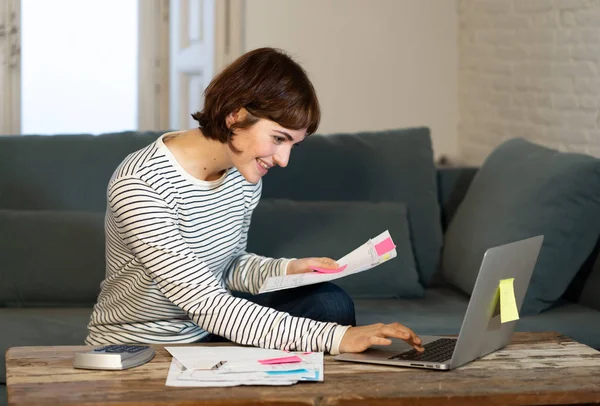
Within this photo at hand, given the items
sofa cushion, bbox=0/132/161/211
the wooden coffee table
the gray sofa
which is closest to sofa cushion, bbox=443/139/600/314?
the gray sofa

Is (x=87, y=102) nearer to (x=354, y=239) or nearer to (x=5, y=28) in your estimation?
(x=5, y=28)

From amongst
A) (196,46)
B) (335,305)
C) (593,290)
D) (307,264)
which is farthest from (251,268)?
(196,46)

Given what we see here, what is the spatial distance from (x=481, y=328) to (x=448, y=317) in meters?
0.86

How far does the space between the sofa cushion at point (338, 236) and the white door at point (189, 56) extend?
4.45ft

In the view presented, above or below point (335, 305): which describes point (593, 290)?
below

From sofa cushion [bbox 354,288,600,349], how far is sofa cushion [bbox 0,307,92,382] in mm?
756

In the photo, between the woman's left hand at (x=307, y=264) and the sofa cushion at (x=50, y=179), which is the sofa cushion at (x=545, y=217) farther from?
the sofa cushion at (x=50, y=179)

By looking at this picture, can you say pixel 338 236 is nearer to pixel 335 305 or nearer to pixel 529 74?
pixel 335 305

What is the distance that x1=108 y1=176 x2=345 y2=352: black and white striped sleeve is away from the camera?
1746mm

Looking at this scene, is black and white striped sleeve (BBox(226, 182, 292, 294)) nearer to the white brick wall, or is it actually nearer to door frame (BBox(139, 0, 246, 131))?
the white brick wall

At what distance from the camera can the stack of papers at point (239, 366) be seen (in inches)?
60.1

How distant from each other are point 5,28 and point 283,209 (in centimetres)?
194

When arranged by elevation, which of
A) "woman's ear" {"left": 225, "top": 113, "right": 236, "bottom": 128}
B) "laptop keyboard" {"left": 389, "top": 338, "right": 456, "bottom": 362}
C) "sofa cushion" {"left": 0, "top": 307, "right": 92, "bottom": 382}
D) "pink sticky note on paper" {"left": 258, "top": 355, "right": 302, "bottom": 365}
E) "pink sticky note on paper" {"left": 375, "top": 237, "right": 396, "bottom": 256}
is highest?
"woman's ear" {"left": 225, "top": 113, "right": 236, "bottom": 128}

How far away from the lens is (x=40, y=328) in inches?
96.0
